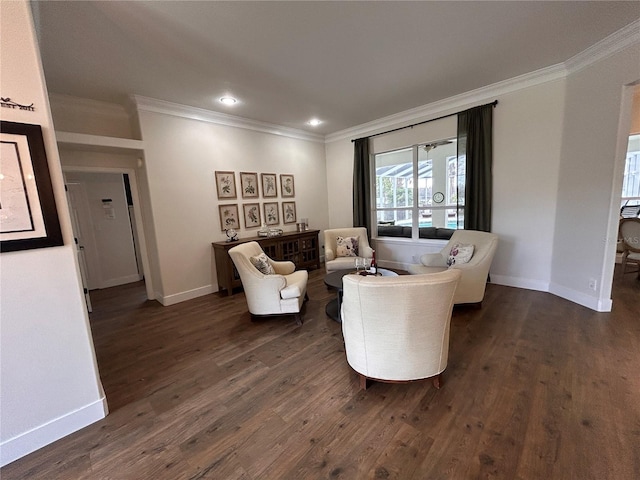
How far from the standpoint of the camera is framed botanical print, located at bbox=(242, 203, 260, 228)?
475 centimetres

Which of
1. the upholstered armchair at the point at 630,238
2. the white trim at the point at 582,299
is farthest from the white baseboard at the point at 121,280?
the upholstered armchair at the point at 630,238

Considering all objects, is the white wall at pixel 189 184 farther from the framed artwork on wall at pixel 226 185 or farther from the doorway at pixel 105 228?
the doorway at pixel 105 228

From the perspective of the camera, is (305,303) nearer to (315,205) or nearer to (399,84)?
(315,205)

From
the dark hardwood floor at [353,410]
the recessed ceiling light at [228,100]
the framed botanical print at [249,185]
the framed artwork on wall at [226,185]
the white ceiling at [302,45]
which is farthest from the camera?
the framed botanical print at [249,185]

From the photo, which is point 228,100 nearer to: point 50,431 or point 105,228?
point 105,228

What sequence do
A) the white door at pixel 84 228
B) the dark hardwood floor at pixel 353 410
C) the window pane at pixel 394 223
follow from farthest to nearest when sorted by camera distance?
the window pane at pixel 394 223
the white door at pixel 84 228
the dark hardwood floor at pixel 353 410

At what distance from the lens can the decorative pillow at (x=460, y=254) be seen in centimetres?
339

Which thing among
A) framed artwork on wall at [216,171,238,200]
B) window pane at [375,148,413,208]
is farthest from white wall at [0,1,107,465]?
window pane at [375,148,413,208]

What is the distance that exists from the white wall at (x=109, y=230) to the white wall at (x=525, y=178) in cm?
604

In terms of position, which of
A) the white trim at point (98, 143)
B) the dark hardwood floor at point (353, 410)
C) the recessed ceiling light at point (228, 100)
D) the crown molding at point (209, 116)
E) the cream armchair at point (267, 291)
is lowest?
the dark hardwood floor at point (353, 410)

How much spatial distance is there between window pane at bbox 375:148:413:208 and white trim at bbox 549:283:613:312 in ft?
8.17

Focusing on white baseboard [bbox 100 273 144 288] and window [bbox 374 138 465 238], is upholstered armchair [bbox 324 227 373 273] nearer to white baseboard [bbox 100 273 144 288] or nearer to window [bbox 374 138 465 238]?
window [bbox 374 138 465 238]

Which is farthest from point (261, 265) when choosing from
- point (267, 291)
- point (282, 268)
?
point (282, 268)

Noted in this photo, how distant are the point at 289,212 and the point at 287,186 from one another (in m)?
0.53
